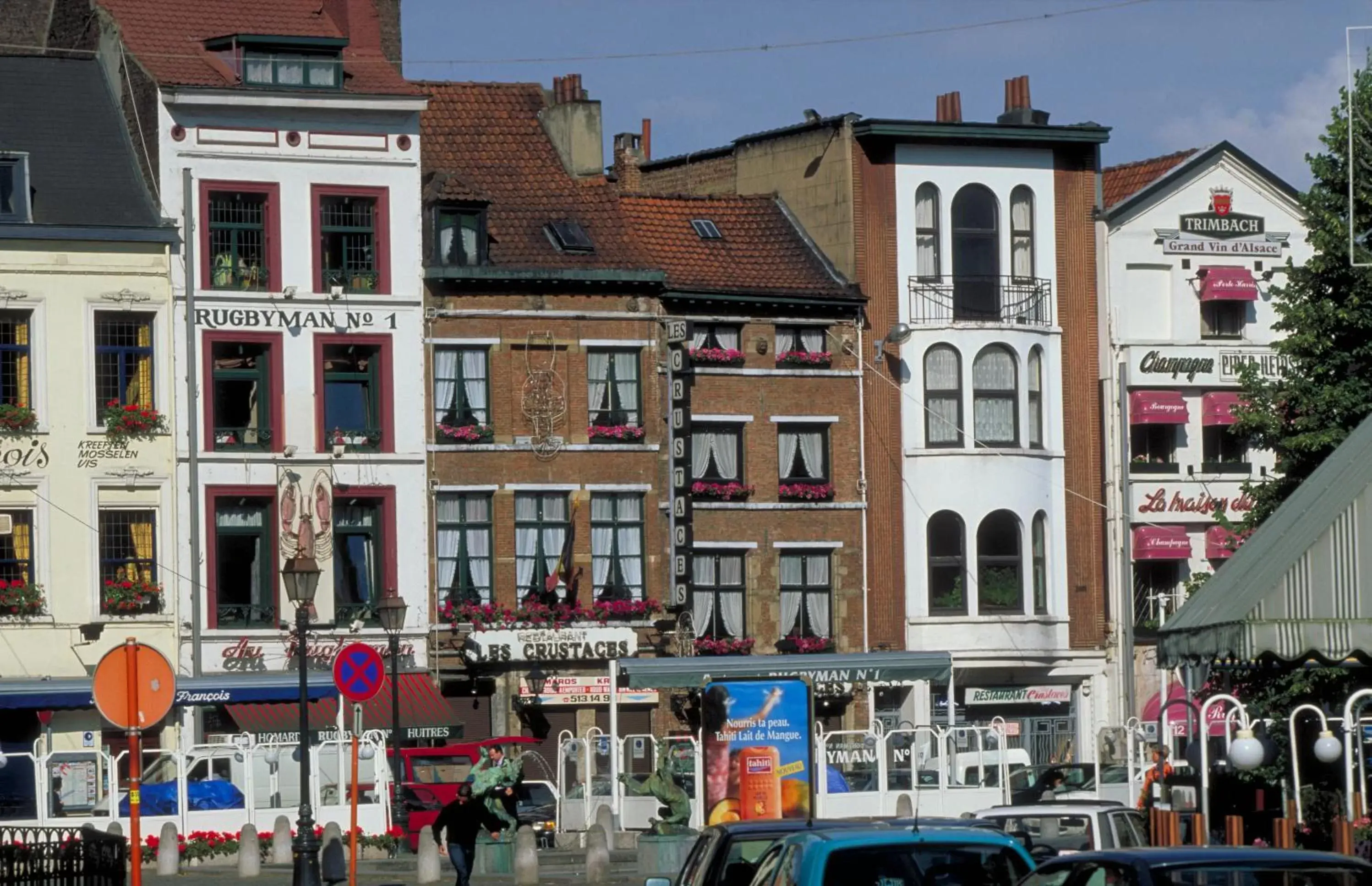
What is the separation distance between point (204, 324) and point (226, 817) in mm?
11598

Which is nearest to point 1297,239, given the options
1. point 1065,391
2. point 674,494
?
point 1065,391

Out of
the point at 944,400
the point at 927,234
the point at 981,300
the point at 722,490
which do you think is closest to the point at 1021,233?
the point at 981,300

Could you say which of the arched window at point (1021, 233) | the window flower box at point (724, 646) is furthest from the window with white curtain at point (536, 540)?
the arched window at point (1021, 233)

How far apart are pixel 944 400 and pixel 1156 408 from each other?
430cm

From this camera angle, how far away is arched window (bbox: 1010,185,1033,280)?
173 feet

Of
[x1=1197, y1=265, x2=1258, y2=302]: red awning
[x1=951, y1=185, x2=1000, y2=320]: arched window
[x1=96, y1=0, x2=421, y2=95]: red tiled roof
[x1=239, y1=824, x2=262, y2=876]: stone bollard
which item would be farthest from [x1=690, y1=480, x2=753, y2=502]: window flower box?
[x1=239, y1=824, x2=262, y2=876]: stone bollard

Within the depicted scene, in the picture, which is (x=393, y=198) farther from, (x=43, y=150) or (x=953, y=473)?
(x=953, y=473)

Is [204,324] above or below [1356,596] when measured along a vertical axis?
above

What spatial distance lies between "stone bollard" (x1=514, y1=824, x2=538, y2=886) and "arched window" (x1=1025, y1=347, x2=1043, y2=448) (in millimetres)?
23234

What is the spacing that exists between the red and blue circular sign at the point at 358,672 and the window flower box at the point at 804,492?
80.6 feet

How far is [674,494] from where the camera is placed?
4922 centimetres

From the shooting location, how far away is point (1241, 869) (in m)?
12.8

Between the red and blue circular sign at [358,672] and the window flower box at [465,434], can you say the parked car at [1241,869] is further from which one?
the window flower box at [465,434]

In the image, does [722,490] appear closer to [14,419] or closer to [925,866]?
[14,419]
